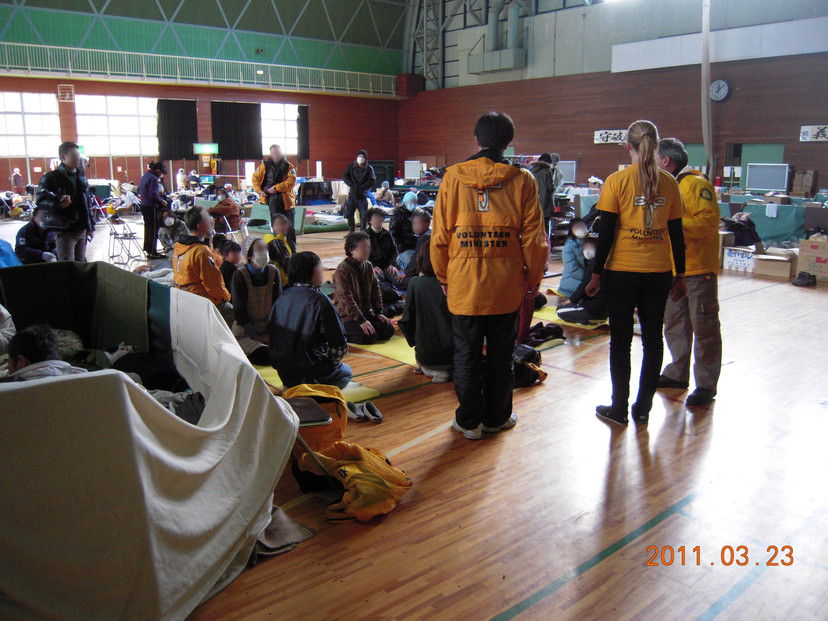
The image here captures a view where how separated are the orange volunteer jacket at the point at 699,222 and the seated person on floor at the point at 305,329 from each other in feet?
6.82

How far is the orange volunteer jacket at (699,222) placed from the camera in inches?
148

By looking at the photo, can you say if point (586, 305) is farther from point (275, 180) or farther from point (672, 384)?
point (275, 180)

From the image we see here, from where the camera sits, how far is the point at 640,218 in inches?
133

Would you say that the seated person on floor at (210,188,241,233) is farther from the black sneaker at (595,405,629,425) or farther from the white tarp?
the white tarp

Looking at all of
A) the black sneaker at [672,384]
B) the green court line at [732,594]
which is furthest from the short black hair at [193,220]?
the green court line at [732,594]

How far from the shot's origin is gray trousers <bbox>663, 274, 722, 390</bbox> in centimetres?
387

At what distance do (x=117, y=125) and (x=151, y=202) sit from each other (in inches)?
446

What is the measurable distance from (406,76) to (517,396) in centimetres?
2077

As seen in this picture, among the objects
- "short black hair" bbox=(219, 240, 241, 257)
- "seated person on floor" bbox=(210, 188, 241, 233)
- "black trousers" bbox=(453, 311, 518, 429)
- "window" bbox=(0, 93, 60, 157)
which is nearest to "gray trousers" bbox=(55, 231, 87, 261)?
"short black hair" bbox=(219, 240, 241, 257)

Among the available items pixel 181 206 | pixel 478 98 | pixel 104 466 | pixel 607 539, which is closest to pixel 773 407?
pixel 607 539

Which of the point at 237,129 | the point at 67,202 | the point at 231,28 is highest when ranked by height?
the point at 231,28

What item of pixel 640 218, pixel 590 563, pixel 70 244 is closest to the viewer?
pixel 590 563

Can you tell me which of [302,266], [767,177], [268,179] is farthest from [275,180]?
[767,177]

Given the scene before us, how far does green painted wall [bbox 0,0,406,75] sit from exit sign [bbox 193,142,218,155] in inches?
99.4
